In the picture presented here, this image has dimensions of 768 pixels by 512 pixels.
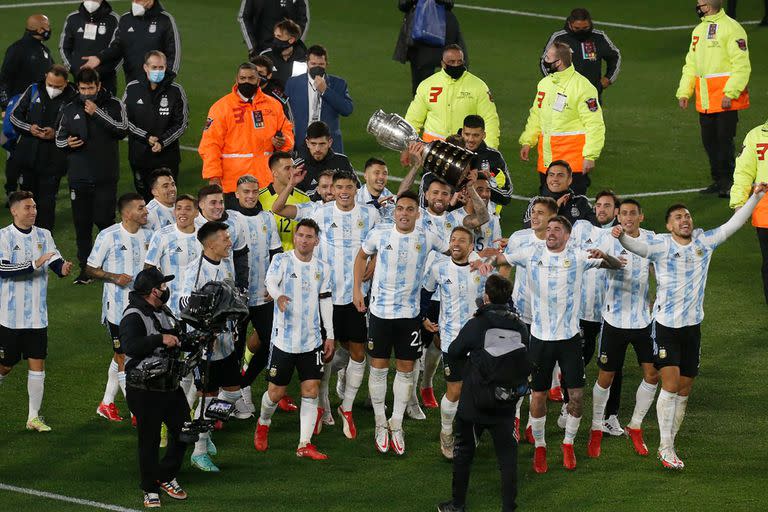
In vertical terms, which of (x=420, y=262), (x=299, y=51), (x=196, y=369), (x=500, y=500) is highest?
(x=299, y=51)

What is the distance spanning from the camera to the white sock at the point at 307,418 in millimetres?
12938

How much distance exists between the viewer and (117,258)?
1365 centimetres

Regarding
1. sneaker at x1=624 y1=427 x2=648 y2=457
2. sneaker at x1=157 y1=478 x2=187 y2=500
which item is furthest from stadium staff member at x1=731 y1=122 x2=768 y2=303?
sneaker at x1=157 y1=478 x2=187 y2=500

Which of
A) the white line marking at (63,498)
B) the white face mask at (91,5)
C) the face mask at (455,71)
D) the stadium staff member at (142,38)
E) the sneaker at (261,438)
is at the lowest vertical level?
the white line marking at (63,498)

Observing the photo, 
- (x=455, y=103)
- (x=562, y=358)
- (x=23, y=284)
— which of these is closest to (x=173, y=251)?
(x=23, y=284)

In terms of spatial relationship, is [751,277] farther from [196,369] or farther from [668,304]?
[196,369]

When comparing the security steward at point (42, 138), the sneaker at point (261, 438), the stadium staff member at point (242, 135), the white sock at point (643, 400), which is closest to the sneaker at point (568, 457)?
the white sock at point (643, 400)

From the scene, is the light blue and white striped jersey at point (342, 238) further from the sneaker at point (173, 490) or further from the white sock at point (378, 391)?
the sneaker at point (173, 490)

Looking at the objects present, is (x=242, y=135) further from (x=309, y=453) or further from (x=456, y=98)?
(x=309, y=453)

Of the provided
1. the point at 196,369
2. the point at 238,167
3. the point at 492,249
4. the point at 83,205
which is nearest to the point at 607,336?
the point at 492,249

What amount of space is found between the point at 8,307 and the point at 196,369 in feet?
6.22

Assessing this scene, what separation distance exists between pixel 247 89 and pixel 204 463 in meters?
5.07

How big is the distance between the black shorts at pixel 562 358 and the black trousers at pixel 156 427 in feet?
9.68

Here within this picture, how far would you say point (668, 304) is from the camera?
1278 cm
